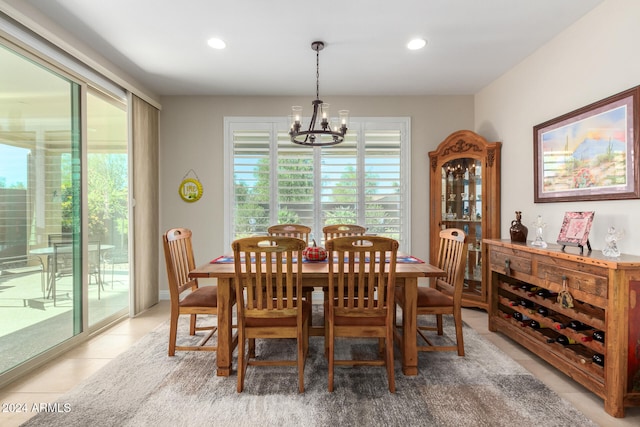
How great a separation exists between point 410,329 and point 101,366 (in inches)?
92.9

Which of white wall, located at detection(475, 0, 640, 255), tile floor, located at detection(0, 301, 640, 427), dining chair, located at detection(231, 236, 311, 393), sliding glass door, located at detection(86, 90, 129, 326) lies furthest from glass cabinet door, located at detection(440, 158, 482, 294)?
sliding glass door, located at detection(86, 90, 129, 326)

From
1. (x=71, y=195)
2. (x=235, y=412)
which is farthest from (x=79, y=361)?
(x=235, y=412)

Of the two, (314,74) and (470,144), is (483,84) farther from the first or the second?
(314,74)

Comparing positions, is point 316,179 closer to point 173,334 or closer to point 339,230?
point 339,230

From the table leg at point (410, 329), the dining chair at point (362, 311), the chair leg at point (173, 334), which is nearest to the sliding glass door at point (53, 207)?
the chair leg at point (173, 334)

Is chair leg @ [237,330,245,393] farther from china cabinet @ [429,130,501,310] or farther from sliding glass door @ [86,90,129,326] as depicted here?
china cabinet @ [429,130,501,310]

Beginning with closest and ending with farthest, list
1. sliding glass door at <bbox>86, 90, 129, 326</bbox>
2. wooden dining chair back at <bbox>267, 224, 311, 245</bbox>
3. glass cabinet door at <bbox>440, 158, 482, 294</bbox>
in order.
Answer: sliding glass door at <bbox>86, 90, 129, 326</bbox>
wooden dining chair back at <bbox>267, 224, 311, 245</bbox>
glass cabinet door at <bbox>440, 158, 482, 294</bbox>

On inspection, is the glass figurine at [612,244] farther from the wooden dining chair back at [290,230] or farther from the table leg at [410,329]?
the wooden dining chair back at [290,230]

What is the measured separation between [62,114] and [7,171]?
0.75m

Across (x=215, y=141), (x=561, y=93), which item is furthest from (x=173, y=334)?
(x=561, y=93)

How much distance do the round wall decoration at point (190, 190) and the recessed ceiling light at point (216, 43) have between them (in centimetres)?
181

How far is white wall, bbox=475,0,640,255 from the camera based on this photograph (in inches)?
87.7

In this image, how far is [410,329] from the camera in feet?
7.59

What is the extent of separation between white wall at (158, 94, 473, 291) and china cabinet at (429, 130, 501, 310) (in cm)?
24
